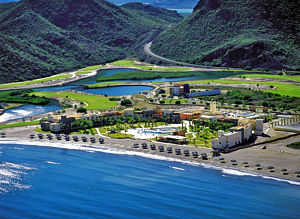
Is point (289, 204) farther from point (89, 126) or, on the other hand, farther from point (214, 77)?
point (214, 77)

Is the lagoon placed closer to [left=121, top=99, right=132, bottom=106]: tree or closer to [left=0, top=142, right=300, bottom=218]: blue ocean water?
[left=121, top=99, right=132, bottom=106]: tree

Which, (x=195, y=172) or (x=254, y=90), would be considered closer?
(x=195, y=172)

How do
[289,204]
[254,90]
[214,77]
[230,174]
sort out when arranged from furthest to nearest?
1. [214,77]
2. [254,90]
3. [230,174]
4. [289,204]

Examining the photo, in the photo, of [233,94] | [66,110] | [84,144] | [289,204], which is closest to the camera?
[289,204]

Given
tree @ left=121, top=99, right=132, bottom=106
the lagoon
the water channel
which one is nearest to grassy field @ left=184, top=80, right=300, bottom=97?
the lagoon

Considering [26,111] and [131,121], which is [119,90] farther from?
[131,121]

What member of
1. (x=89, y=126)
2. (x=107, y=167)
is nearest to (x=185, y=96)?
(x=89, y=126)
